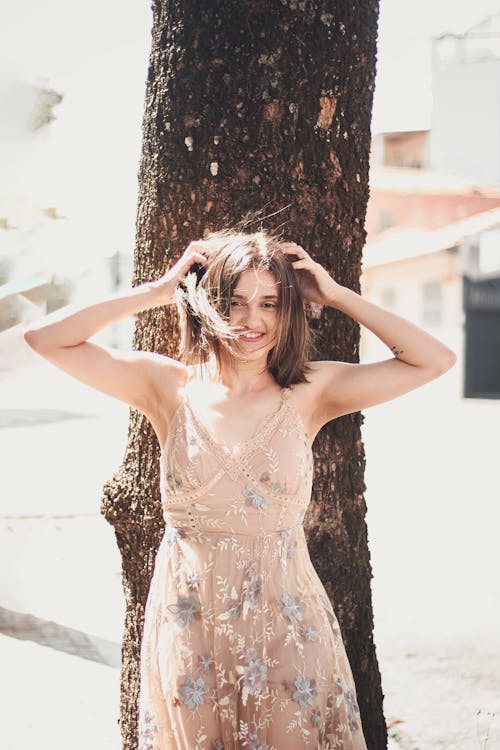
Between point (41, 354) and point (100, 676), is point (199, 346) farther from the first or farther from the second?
point (100, 676)

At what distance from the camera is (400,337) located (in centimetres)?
251

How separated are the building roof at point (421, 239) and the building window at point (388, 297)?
110 cm

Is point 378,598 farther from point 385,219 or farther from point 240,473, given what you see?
point 385,219

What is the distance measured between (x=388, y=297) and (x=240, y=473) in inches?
1285

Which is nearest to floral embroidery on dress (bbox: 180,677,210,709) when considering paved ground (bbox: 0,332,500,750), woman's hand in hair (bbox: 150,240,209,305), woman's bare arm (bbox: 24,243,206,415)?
woman's bare arm (bbox: 24,243,206,415)

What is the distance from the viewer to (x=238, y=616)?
2.22 meters

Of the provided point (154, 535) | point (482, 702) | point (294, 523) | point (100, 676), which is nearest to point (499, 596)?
point (482, 702)

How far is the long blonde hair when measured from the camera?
236 cm

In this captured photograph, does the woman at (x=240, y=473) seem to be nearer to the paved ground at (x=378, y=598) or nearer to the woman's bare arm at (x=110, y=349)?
the woman's bare arm at (x=110, y=349)

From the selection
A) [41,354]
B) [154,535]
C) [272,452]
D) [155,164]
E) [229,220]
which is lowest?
[154,535]

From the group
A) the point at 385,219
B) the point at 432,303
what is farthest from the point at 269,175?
the point at 385,219

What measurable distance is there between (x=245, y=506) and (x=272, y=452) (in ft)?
0.51

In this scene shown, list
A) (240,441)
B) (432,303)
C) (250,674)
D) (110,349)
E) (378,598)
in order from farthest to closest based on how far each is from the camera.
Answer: (432,303) → (378,598) → (110,349) → (240,441) → (250,674)

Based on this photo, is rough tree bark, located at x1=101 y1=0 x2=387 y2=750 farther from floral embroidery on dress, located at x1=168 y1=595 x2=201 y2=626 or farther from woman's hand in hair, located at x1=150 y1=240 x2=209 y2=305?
floral embroidery on dress, located at x1=168 y1=595 x2=201 y2=626
